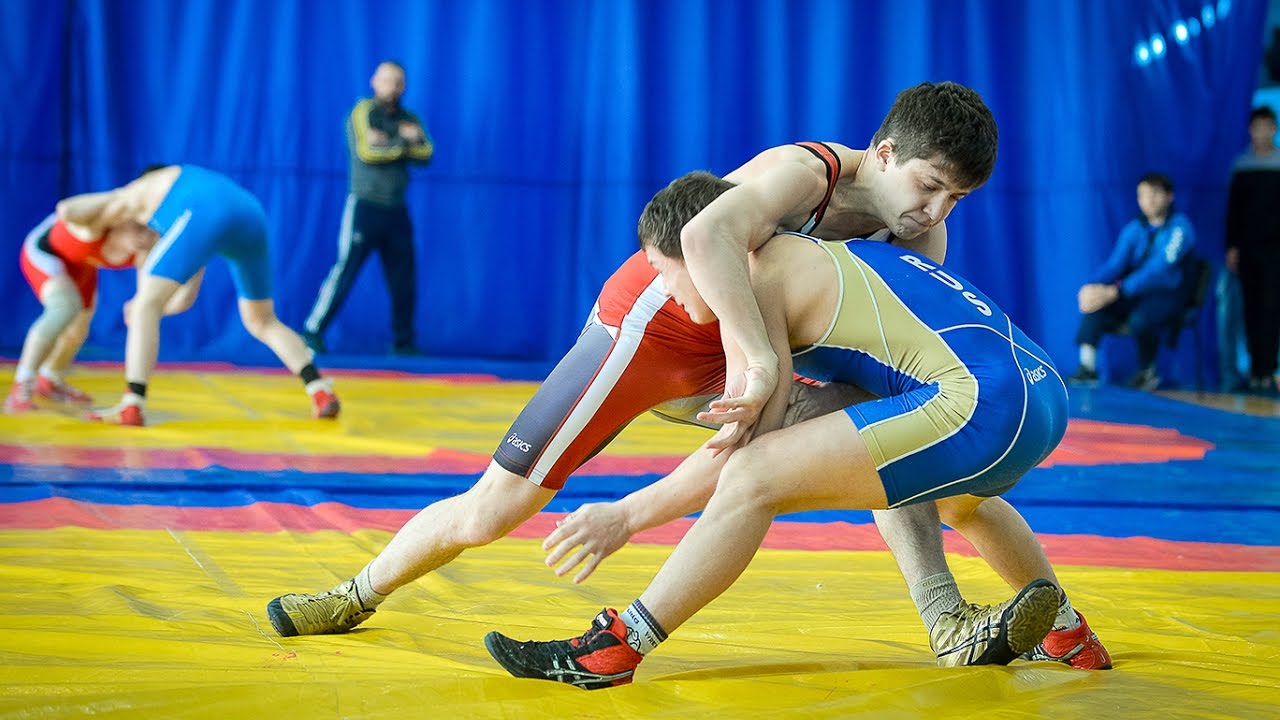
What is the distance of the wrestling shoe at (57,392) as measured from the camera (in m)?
5.66

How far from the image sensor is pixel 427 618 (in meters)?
2.55

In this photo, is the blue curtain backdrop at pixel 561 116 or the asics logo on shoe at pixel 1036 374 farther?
the blue curtain backdrop at pixel 561 116

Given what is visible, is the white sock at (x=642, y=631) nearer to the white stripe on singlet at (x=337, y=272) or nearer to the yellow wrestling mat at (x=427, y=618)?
the yellow wrestling mat at (x=427, y=618)

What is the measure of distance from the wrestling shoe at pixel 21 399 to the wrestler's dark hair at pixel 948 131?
4131mm

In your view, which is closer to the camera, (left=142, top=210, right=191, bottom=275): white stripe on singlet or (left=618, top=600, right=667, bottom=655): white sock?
(left=618, top=600, right=667, bottom=655): white sock

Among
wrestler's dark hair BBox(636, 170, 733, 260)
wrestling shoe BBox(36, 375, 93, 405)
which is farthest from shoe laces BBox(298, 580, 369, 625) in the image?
wrestling shoe BBox(36, 375, 93, 405)

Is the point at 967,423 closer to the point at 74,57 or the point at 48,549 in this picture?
the point at 48,549

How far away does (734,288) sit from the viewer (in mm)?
2100

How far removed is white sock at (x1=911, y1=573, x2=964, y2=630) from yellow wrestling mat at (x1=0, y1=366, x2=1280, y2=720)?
0.25ft

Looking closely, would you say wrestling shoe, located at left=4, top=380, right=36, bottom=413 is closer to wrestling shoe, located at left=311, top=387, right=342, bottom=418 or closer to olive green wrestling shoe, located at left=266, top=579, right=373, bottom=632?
wrestling shoe, located at left=311, top=387, right=342, bottom=418

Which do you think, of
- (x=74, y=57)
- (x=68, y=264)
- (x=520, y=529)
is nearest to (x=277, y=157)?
(x=74, y=57)

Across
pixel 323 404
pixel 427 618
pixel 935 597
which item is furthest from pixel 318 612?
pixel 323 404

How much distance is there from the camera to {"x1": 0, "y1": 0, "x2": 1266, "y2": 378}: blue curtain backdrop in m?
8.96

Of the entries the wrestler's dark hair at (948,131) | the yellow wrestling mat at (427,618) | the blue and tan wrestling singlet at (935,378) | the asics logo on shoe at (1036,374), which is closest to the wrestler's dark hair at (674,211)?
the blue and tan wrestling singlet at (935,378)
